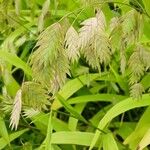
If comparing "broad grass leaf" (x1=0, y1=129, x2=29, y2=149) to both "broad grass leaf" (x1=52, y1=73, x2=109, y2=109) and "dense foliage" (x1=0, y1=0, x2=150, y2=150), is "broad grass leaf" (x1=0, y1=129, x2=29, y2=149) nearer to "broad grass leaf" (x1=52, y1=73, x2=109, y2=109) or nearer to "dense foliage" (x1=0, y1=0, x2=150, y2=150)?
"dense foliage" (x1=0, y1=0, x2=150, y2=150)

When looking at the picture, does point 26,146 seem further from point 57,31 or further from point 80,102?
point 57,31

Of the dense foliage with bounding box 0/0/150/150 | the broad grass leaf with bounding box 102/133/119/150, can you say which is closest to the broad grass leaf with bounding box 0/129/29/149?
the dense foliage with bounding box 0/0/150/150

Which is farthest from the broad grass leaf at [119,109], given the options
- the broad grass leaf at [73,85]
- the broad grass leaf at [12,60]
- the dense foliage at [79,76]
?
the broad grass leaf at [12,60]

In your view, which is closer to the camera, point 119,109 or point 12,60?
point 119,109

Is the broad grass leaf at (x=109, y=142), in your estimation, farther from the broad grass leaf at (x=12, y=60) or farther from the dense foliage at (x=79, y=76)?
the broad grass leaf at (x=12, y=60)

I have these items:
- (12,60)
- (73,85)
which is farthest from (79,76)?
(12,60)

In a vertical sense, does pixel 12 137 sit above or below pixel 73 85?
below

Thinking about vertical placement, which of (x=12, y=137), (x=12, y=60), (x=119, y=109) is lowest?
(x=12, y=137)

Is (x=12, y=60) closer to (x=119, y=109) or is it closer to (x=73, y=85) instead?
(x=73, y=85)

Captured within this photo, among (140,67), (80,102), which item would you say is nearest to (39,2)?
(80,102)
